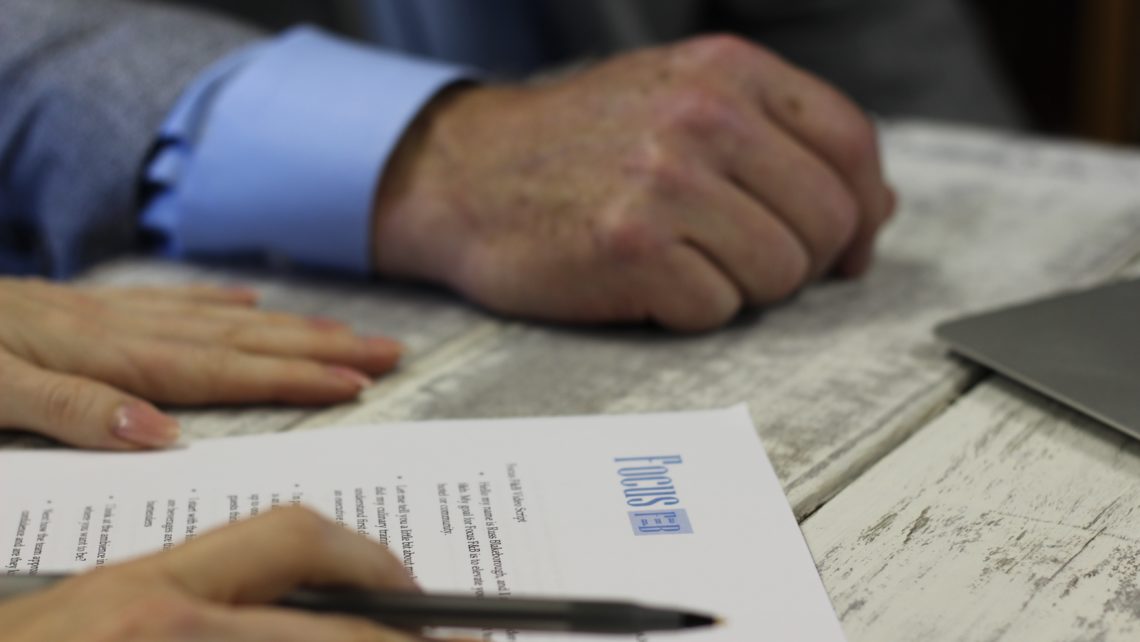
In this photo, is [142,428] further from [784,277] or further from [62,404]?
[784,277]

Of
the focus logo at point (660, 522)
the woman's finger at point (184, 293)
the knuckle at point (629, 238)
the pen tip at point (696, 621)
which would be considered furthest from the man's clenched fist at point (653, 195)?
the pen tip at point (696, 621)

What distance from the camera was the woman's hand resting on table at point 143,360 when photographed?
1.93ft

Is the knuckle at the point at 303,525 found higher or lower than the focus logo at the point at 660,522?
higher

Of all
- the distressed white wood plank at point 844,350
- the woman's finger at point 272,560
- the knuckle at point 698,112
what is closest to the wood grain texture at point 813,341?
the distressed white wood plank at point 844,350

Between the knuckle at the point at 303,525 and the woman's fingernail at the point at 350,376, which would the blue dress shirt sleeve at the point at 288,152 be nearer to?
the woman's fingernail at the point at 350,376

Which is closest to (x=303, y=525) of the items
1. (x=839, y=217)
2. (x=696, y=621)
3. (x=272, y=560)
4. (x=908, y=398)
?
(x=272, y=560)

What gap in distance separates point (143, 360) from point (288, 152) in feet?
0.81

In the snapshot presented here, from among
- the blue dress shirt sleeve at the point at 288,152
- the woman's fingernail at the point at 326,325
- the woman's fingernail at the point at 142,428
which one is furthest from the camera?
the blue dress shirt sleeve at the point at 288,152

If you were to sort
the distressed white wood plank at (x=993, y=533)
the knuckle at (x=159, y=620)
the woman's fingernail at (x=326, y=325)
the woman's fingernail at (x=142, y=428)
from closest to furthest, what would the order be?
1. the knuckle at (x=159, y=620)
2. the distressed white wood plank at (x=993, y=533)
3. the woman's fingernail at (x=142, y=428)
4. the woman's fingernail at (x=326, y=325)

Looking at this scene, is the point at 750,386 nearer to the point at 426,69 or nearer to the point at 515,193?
the point at 515,193

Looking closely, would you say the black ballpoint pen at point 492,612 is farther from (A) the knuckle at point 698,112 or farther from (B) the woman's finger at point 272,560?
(A) the knuckle at point 698,112

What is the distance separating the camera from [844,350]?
0.71 m

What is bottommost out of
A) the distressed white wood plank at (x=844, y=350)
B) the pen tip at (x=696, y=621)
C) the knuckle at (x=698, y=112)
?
the distressed white wood plank at (x=844, y=350)

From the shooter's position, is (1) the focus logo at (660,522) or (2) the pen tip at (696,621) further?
(1) the focus logo at (660,522)
